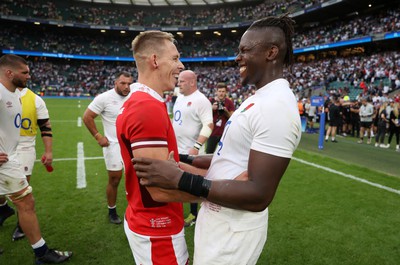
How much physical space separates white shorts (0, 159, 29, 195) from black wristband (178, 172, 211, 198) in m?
2.92

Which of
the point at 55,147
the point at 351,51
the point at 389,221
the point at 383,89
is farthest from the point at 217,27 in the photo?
the point at 389,221

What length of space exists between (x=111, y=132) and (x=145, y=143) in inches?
144

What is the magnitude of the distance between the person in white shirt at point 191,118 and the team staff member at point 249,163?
9.64 feet

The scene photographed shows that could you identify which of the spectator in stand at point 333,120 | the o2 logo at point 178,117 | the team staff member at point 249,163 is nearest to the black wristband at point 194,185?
the team staff member at point 249,163

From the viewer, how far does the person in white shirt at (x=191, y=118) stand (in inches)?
190

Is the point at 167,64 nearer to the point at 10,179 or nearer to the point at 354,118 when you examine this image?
the point at 10,179

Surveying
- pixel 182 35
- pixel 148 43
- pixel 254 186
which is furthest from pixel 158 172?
pixel 182 35

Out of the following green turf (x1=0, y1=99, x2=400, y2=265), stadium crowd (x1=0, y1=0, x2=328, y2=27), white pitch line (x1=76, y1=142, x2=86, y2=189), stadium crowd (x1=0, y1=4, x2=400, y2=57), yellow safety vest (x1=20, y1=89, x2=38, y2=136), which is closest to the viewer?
green turf (x1=0, y1=99, x2=400, y2=265)

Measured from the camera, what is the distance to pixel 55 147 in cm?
1019

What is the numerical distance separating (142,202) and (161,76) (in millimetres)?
901

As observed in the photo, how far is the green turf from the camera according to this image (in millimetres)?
3814

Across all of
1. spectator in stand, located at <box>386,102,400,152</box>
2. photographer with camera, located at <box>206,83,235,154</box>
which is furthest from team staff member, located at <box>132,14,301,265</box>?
spectator in stand, located at <box>386,102,400,152</box>

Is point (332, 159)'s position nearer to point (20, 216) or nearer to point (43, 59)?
point (20, 216)

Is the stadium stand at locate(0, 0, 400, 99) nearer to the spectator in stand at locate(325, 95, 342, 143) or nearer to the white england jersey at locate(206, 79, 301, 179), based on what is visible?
the spectator in stand at locate(325, 95, 342, 143)
